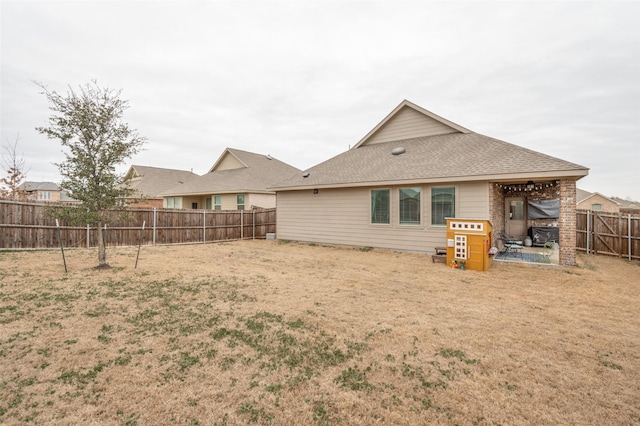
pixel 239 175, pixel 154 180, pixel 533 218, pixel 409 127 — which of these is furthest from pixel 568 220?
pixel 154 180

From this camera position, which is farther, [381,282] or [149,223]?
[149,223]

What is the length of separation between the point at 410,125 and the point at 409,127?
108 mm

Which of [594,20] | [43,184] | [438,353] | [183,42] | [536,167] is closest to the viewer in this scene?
[438,353]

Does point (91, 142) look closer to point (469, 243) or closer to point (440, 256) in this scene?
point (440, 256)

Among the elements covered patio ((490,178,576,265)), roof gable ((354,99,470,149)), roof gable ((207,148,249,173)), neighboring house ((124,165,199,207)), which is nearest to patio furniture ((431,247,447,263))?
covered patio ((490,178,576,265))

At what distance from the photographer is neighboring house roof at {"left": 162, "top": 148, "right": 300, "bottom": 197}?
763 inches

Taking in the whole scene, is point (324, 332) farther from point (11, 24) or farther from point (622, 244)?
point (11, 24)

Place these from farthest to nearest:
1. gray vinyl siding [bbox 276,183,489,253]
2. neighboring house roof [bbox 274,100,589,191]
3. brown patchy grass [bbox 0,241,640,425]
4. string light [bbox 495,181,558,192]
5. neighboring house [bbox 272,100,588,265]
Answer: string light [bbox 495,181,558,192] → gray vinyl siding [bbox 276,183,489,253] → neighboring house [bbox 272,100,588,265] → neighboring house roof [bbox 274,100,589,191] → brown patchy grass [bbox 0,241,640,425]

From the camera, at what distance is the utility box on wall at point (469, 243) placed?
805cm

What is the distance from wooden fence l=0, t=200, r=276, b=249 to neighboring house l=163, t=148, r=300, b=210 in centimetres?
234

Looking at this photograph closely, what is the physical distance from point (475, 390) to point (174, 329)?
3897 millimetres

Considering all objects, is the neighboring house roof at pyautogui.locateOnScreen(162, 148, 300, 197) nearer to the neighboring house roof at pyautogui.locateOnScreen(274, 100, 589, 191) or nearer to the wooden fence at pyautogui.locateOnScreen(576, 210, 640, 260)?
the neighboring house roof at pyautogui.locateOnScreen(274, 100, 589, 191)

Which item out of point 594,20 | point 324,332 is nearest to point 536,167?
point 594,20

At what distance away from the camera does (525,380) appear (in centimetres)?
281
